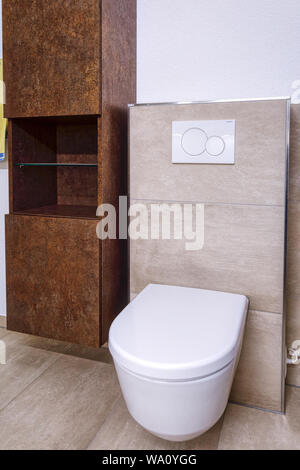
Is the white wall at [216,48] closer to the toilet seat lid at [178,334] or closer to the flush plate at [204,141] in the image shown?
the flush plate at [204,141]

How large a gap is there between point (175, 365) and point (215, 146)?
32.9 inches

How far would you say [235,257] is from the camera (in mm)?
1423

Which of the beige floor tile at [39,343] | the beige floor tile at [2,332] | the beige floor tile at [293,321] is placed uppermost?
the beige floor tile at [293,321]

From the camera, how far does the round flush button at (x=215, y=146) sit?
138cm

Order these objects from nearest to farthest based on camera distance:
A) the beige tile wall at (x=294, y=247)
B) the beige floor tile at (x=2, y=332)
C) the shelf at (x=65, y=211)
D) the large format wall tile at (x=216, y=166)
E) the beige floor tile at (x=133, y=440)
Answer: the beige floor tile at (x=133, y=440)
the large format wall tile at (x=216, y=166)
the beige tile wall at (x=294, y=247)
the shelf at (x=65, y=211)
the beige floor tile at (x=2, y=332)

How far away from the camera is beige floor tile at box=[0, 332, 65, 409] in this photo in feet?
4.95

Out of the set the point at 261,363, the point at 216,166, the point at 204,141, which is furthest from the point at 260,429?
the point at 204,141

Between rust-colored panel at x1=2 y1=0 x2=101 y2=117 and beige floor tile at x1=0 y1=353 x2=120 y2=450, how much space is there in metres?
1.12

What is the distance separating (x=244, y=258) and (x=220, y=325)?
0.39m

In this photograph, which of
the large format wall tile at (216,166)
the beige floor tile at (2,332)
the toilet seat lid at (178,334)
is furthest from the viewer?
the beige floor tile at (2,332)

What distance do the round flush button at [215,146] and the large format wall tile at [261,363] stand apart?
0.63 m

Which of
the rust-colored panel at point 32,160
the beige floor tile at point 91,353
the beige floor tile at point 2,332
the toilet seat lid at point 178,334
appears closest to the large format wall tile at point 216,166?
the toilet seat lid at point 178,334

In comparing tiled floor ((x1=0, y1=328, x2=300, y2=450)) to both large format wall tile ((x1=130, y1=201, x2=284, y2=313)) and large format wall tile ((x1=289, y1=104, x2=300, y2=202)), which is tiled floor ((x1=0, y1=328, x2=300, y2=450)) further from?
large format wall tile ((x1=289, y1=104, x2=300, y2=202))

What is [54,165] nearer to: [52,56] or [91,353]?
[52,56]
